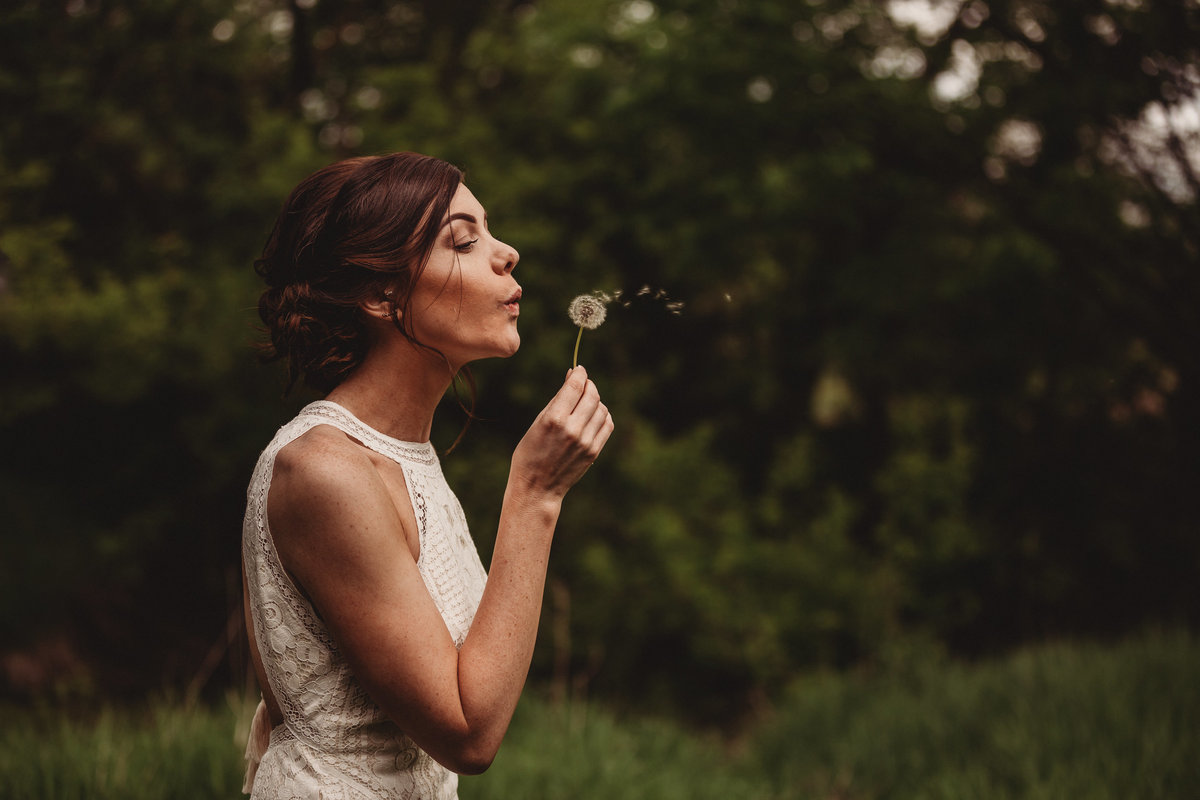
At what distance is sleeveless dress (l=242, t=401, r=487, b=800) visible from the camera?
147 centimetres

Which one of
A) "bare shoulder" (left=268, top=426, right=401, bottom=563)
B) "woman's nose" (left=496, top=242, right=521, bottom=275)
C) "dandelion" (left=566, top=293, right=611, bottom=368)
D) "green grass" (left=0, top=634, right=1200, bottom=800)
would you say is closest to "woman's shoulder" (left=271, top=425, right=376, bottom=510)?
"bare shoulder" (left=268, top=426, right=401, bottom=563)

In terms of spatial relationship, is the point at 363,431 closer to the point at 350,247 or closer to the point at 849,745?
the point at 350,247

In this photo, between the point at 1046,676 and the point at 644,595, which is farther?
the point at 644,595

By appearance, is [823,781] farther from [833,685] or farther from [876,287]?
[876,287]

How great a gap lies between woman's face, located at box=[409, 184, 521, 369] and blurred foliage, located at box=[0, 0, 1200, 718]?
14.5 feet

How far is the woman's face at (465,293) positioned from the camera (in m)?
1.56

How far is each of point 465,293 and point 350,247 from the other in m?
0.21

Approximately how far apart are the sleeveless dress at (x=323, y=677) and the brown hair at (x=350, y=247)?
0.44 feet

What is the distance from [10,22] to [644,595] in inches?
241

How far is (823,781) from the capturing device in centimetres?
508

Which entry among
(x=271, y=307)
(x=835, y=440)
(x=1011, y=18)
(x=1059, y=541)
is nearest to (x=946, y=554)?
(x=1059, y=541)

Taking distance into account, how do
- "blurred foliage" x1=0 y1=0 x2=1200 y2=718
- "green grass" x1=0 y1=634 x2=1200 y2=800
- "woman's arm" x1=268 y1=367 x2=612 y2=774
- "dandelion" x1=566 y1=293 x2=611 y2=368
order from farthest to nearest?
"blurred foliage" x1=0 y1=0 x2=1200 y2=718 → "green grass" x1=0 y1=634 x2=1200 y2=800 → "dandelion" x1=566 y1=293 x2=611 y2=368 → "woman's arm" x1=268 y1=367 x2=612 y2=774

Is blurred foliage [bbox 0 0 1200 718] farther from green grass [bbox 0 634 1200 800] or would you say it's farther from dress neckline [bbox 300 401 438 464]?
dress neckline [bbox 300 401 438 464]

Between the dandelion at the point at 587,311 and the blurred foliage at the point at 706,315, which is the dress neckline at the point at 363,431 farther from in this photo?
the blurred foliage at the point at 706,315
